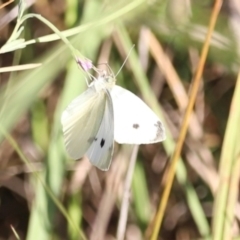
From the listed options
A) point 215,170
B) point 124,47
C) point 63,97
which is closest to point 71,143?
point 63,97

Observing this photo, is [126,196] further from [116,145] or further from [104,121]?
[104,121]

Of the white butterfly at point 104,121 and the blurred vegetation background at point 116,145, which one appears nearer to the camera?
the white butterfly at point 104,121

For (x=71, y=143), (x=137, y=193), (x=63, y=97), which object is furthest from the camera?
(x=137, y=193)

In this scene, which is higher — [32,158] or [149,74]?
[149,74]

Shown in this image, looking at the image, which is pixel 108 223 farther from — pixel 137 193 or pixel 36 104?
pixel 36 104

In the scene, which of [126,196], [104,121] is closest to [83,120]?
[104,121]

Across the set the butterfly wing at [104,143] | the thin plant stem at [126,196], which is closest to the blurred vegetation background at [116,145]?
the thin plant stem at [126,196]

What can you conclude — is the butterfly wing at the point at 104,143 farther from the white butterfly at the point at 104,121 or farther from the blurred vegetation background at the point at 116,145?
the blurred vegetation background at the point at 116,145
